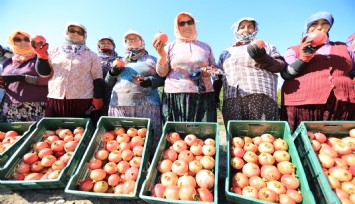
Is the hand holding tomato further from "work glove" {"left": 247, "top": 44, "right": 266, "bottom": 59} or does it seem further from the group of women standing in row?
"work glove" {"left": 247, "top": 44, "right": 266, "bottom": 59}

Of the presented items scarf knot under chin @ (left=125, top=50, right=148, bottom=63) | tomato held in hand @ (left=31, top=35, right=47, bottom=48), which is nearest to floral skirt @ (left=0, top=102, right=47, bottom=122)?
tomato held in hand @ (left=31, top=35, right=47, bottom=48)

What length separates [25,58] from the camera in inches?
131

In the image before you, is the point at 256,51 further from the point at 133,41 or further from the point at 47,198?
the point at 47,198

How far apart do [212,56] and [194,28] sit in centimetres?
42

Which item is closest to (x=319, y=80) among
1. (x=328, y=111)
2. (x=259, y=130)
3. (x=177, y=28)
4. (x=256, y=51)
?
(x=328, y=111)

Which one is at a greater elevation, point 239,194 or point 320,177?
point 320,177

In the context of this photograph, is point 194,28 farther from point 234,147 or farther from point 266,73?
point 234,147

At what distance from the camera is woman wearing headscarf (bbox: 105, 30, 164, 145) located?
2.96m

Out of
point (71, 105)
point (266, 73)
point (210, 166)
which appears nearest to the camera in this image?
point (210, 166)

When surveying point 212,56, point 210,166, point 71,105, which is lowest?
point 210,166

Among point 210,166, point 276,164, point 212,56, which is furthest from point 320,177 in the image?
point 212,56

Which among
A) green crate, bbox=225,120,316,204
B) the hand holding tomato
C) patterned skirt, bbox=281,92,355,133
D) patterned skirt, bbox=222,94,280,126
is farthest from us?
the hand holding tomato

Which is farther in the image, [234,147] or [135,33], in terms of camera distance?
[135,33]

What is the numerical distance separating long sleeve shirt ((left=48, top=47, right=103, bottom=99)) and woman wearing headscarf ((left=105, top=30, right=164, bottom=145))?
9.9 inches
